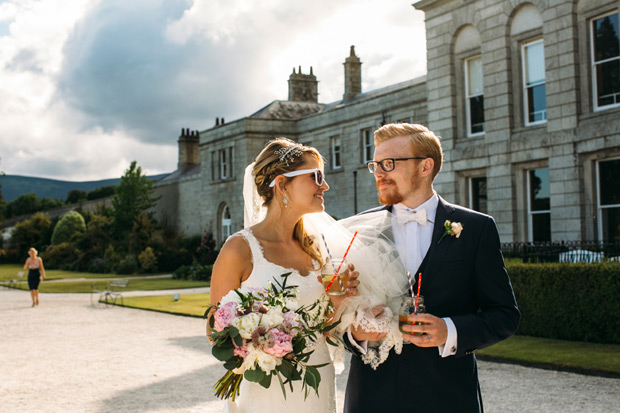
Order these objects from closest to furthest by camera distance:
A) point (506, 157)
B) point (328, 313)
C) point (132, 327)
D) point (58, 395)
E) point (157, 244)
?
1. point (328, 313)
2. point (58, 395)
3. point (132, 327)
4. point (506, 157)
5. point (157, 244)

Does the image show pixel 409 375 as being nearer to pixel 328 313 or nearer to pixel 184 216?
pixel 328 313

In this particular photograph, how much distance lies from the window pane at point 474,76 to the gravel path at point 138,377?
1103 centimetres

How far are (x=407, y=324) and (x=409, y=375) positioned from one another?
34 cm

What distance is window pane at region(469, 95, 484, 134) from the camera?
19078 mm

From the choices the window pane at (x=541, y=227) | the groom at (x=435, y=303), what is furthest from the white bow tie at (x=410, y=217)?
the window pane at (x=541, y=227)

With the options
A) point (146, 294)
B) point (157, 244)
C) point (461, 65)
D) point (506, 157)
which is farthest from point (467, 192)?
point (157, 244)

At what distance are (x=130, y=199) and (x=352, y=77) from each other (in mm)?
19680

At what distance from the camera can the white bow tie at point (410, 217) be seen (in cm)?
329

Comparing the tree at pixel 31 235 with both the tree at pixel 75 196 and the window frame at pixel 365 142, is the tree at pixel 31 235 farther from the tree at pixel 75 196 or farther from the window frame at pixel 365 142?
the tree at pixel 75 196

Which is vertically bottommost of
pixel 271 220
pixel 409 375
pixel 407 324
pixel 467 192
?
pixel 409 375

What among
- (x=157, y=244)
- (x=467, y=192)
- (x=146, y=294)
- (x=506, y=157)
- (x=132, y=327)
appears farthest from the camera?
(x=157, y=244)

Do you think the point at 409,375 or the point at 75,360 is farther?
the point at 75,360

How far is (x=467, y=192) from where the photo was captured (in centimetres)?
1958

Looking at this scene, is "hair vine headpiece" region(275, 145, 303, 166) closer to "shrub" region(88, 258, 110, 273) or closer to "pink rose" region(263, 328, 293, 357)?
"pink rose" region(263, 328, 293, 357)
